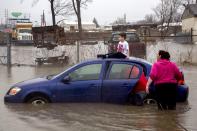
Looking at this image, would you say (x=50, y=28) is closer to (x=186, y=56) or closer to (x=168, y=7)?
(x=186, y=56)

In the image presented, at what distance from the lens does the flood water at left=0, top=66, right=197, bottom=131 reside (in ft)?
28.0

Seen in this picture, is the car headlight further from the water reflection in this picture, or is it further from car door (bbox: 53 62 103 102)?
car door (bbox: 53 62 103 102)

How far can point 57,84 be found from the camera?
1099cm

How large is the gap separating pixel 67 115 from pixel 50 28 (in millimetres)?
29234

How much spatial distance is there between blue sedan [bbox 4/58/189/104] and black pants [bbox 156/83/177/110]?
667 millimetres

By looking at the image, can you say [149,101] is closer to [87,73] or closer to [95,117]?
[87,73]

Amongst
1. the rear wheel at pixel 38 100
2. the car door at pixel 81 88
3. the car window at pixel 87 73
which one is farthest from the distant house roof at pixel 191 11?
the rear wheel at pixel 38 100

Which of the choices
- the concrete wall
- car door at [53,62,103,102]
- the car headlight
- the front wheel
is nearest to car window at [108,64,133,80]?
car door at [53,62,103,102]

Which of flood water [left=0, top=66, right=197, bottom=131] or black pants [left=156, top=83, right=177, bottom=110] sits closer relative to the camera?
flood water [left=0, top=66, right=197, bottom=131]

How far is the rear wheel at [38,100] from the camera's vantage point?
36.2ft

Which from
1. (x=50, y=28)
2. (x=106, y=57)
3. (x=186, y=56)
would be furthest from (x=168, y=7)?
(x=106, y=57)

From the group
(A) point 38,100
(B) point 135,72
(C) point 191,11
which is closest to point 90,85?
(B) point 135,72

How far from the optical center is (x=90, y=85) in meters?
10.9

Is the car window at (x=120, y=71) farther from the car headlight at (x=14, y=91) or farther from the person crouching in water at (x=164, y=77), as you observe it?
the car headlight at (x=14, y=91)
